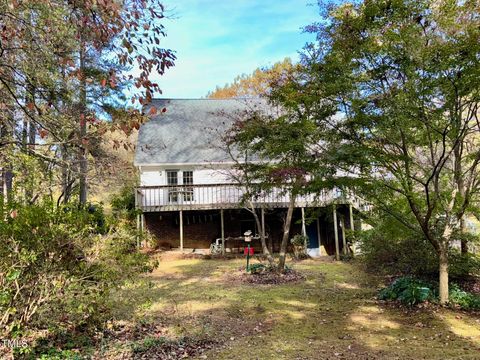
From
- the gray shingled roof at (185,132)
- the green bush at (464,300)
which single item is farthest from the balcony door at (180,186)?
the green bush at (464,300)

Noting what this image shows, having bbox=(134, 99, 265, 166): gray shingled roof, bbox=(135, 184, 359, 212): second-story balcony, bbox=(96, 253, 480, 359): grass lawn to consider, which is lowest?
bbox=(96, 253, 480, 359): grass lawn

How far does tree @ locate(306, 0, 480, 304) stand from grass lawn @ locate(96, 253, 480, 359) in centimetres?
175

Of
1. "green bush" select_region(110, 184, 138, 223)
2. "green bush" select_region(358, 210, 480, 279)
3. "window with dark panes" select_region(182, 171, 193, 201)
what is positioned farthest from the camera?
"green bush" select_region(110, 184, 138, 223)

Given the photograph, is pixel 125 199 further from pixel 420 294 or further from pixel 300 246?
pixel 420 294

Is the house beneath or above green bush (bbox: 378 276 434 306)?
above

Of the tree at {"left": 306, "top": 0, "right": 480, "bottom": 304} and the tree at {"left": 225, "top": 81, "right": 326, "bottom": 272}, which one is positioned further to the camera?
the tree at {"left": 225, "top": 81, "right": 326, "bottom": 272}

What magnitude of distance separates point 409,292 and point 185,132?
1492 centimetres

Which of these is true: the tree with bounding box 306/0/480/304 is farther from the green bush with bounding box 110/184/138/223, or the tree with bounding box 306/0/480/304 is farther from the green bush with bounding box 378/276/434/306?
the green bush with bounding box 110/184/138/223

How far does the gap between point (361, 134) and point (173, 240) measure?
13.7 m

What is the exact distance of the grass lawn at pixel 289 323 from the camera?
560cm

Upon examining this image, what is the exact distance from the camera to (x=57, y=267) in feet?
15.9

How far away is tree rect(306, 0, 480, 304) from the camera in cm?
654

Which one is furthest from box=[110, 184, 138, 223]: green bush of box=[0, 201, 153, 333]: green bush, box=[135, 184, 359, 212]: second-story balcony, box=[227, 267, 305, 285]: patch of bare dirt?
box=[0, 201, 153, 333]: green bush

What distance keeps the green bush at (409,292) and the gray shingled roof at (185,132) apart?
11.3 meters
